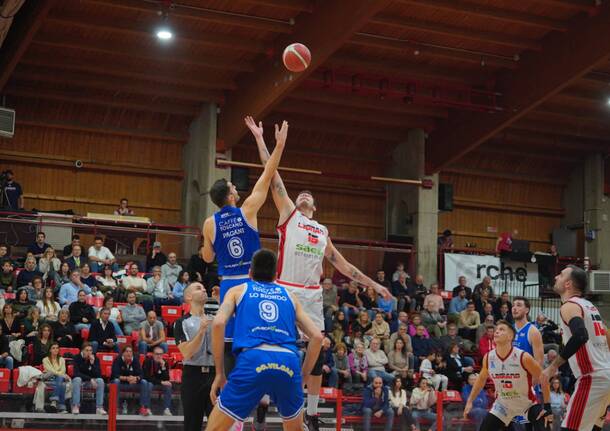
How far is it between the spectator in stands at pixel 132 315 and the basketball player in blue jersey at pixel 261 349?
1171 centimetres

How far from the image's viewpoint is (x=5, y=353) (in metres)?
16.2

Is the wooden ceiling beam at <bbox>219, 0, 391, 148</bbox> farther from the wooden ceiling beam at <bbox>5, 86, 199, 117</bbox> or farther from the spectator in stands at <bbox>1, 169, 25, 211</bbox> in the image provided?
the spectator in stands at <bbox>1, 169, 25, 211</bbox>

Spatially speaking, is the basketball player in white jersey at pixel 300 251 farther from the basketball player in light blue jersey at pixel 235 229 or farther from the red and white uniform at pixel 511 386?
the red and white uniform at pixel 511 386

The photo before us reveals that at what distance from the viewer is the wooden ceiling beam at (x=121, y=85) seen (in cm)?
2473

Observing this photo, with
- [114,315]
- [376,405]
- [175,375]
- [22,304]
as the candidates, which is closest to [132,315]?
[114,315]

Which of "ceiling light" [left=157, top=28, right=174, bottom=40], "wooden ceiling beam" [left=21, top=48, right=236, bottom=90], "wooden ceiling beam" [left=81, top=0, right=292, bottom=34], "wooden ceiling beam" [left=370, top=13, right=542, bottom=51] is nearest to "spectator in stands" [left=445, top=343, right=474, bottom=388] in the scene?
"wooden ceiling beam" [left=370, top=13, right=542, bottom=51]

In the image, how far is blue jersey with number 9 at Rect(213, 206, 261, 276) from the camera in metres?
8.77

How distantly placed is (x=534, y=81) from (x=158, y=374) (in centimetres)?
1353

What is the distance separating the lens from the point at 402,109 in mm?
27234

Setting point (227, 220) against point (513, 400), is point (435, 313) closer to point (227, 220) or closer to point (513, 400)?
point (513, 400)

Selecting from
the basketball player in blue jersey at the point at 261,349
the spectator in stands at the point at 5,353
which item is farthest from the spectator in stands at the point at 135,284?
the basketball player in blue jersey at the point at 261,349

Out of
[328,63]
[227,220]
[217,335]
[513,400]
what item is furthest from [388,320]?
[217,335]

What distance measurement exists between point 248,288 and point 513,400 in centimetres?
511

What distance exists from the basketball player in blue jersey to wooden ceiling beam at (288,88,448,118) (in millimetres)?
18900
